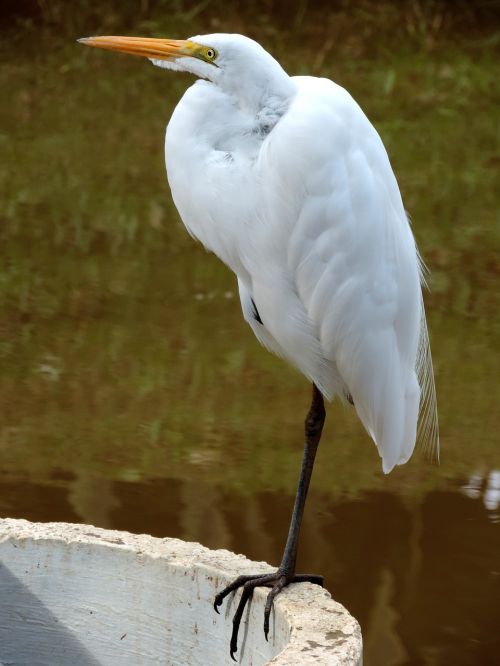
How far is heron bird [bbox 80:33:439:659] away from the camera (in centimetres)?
220

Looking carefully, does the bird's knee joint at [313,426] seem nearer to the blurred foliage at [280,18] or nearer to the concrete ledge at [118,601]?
the concrete ledge at [118,601]

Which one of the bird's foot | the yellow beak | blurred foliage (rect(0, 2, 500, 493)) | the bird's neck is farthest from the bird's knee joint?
blurred foliage (rect(0, 2, 500, 493))

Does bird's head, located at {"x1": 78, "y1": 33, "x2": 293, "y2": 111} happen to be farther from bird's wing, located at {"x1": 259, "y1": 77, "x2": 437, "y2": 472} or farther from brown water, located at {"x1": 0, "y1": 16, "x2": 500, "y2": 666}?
brown water, located at {"x1": 0, "y1": 16, "x2": 500, "y2": 666}

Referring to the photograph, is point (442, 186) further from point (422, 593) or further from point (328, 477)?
point (422, 593)

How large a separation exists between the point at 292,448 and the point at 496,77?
486 centimetres

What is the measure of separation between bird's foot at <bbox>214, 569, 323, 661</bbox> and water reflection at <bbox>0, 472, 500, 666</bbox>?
755 mm

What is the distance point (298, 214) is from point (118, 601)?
66 centimetres

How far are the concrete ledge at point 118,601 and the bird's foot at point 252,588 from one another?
15mm

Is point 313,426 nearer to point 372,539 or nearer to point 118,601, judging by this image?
point 118,601

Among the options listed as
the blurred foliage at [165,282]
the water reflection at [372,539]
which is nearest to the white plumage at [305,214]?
the water reflection at [372,539]

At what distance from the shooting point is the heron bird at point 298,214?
2199 mm

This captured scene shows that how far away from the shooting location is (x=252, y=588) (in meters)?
2.20

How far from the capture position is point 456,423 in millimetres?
4035

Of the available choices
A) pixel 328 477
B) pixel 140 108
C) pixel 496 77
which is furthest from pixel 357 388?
pixel 496 77
